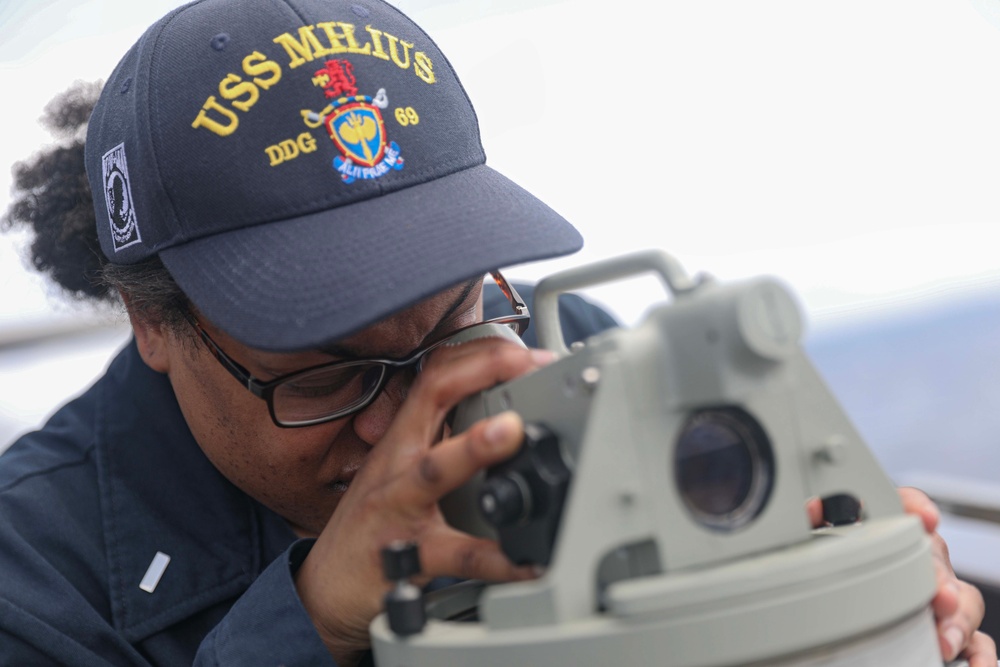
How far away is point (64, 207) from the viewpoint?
1.69 metres

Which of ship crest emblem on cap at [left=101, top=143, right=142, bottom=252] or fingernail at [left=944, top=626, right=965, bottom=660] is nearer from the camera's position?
fingernail at [left=944, top=626, right=965, bottom=660]

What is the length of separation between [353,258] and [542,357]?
0.95 ft

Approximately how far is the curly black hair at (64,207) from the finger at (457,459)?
33.7 inches

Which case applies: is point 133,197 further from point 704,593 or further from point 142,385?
point 704,593

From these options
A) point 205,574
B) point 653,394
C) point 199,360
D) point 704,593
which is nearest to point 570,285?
point 653,394

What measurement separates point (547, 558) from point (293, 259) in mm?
502

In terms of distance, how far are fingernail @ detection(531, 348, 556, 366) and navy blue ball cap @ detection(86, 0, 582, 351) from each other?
5.8 inches

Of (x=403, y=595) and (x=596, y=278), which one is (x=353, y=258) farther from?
(x=403, y=595)

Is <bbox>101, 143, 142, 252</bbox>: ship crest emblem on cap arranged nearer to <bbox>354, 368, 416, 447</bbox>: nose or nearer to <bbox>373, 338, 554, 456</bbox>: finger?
<bbox>354, 368, 416, 447</bbox>: nose

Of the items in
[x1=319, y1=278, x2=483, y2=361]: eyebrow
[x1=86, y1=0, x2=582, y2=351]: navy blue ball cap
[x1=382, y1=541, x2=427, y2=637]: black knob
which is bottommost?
[x1=382, y1=541, x2=427, y2=637]: black knob

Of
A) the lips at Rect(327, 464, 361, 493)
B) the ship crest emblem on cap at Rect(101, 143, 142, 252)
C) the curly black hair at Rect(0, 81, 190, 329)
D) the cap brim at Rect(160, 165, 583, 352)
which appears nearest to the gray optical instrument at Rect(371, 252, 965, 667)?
the cap brim at Rect(160, 165, 583, 352)

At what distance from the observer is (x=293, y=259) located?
1095 mm

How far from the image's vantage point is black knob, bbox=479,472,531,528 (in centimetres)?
75

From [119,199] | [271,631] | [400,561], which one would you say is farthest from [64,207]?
[400,561]
